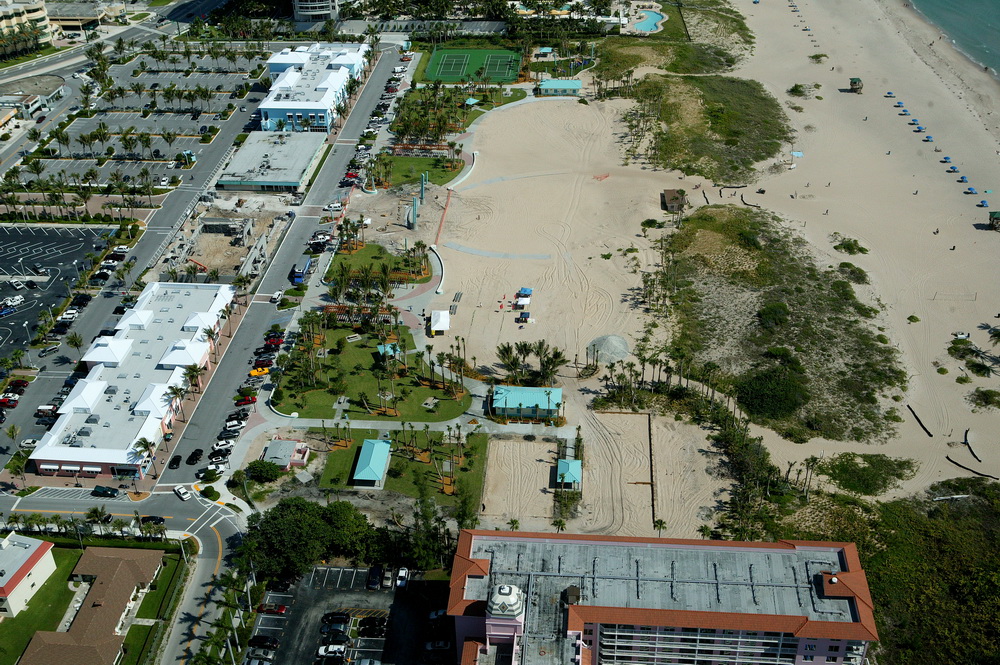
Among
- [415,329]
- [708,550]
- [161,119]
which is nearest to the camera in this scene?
[708,550]

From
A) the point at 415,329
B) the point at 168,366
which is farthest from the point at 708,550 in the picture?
the point at 168,366

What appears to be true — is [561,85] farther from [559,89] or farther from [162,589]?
[162,589]

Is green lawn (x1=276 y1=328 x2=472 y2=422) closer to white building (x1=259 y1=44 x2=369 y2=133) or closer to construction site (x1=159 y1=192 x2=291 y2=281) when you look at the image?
construction site (x1=159 y1=192 x2=291 y2=281)

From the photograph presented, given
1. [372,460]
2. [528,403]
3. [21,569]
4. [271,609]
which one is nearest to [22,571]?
[21,569]

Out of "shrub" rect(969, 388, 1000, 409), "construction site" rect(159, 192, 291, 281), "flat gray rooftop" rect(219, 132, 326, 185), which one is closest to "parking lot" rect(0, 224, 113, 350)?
"construction site" rect(159, 192, 291, 281)

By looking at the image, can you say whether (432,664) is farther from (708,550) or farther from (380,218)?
(380,218)

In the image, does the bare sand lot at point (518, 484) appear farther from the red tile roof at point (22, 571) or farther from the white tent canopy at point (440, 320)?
the red tile roof at point (22, 571)
